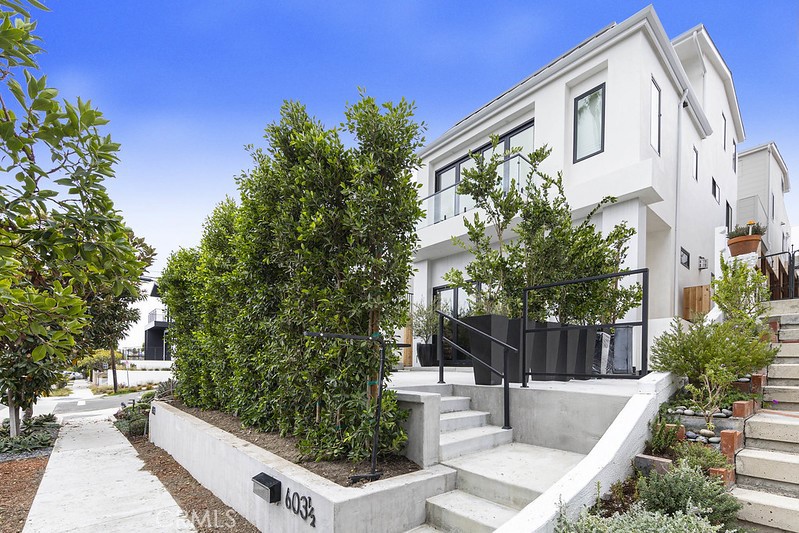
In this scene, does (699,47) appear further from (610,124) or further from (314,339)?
(314,339)

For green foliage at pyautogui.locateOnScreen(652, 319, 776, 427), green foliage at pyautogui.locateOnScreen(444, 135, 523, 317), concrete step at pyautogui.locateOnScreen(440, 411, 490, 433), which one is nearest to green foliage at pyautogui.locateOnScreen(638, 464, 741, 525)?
green foliage at pyautogui.locateOnScreen(652, 319, 776, 427)

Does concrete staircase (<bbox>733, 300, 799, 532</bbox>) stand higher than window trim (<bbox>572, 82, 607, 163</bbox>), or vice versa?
window trim (<bbox>572, 82, 607, 163</bbox>)

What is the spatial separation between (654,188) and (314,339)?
21.6ft

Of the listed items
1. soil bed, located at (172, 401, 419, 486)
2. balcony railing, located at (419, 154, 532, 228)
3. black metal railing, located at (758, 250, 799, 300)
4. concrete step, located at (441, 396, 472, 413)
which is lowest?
soil bed, located at (172, 401, 419, 486)

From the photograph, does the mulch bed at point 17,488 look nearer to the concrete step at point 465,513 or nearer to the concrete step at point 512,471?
the concrete step at point 465,513

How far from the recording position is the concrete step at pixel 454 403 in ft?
16.1

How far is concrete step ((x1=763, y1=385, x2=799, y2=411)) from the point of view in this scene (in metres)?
4.08

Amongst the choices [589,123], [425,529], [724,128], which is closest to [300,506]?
[425,529]

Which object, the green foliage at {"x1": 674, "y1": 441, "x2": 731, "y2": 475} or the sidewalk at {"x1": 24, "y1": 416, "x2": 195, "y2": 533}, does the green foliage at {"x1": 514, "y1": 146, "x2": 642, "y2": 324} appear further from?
the sidewalk at {"x1": 24, "y1": 416, "x2": 195, "y2": 533}

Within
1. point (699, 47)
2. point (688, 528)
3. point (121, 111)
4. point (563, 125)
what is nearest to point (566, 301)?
point (688, 528)

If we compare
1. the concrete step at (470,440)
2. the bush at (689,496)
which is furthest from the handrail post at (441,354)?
the bush at (689,496)

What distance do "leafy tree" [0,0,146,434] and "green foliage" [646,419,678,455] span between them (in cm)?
353

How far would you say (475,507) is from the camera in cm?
342

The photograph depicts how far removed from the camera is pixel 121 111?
29.1 ft
